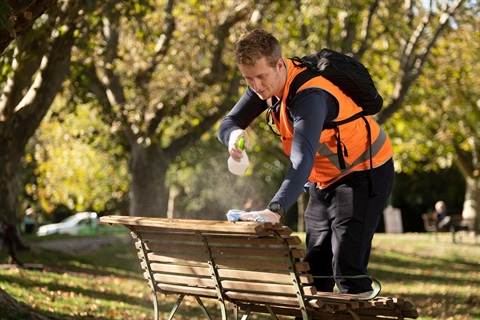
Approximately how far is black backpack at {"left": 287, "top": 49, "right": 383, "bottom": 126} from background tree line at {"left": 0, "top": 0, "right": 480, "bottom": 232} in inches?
59.9

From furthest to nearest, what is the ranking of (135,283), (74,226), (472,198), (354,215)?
1. (74,226)
2. (472,198)
3. (135,283)
4. (354,215)

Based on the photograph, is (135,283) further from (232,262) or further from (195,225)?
(195,225)

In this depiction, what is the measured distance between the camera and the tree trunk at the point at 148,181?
23828mm

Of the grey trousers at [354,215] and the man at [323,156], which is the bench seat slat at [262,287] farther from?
the grey trousers at [354,215]

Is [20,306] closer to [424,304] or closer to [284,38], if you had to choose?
[424,304]

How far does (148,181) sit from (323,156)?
19062mm

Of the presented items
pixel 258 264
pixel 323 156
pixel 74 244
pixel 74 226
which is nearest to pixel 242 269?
pixel 258 264

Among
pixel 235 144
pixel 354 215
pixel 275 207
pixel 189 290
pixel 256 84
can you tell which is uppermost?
pixel 256 84

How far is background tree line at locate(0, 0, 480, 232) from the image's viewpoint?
14.8 metres

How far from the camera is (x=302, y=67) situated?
16.5 feet

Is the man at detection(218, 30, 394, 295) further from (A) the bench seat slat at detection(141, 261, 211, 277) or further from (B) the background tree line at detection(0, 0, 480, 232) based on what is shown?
(B) the background tree line at detection(0, 0, 480, 232)

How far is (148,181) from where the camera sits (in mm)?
24000

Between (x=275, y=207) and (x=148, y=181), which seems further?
(x=148, y=181)

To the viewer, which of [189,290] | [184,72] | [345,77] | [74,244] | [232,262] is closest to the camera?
[345,77]
